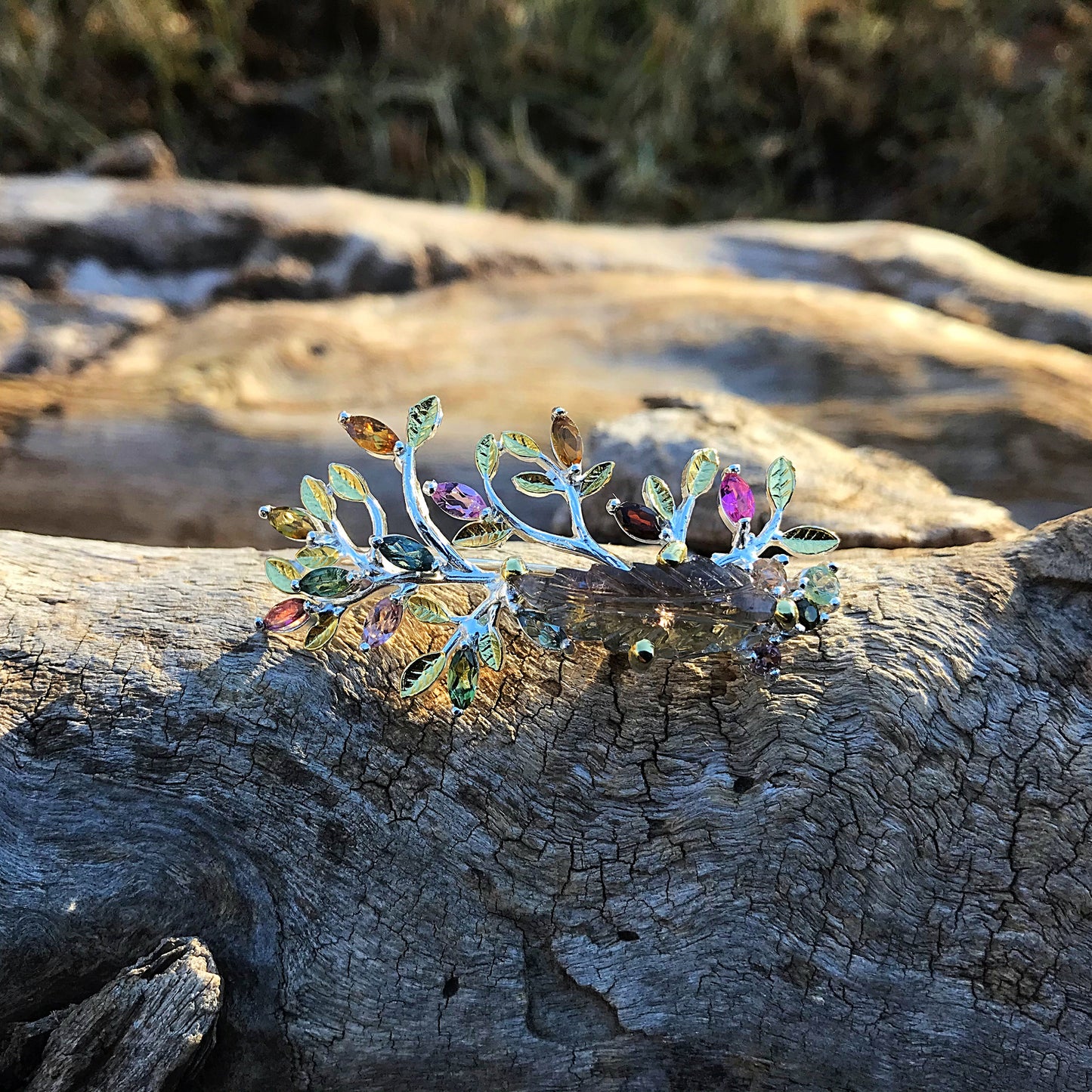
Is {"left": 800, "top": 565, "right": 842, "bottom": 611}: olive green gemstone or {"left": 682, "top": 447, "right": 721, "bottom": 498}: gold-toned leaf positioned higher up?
{"left": 682, "top": 447, "right": 721, "bottom": 498}: gold-toned leaf

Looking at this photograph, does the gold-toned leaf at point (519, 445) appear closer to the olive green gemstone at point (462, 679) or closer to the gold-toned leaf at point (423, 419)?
the gold-toned leaf at point (423, 419)

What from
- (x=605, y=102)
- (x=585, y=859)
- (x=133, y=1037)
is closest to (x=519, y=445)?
(x=585, y=859)

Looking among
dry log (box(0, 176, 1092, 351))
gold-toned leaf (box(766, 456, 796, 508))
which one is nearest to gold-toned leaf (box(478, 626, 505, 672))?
gold-toned leaf (box(766, 456, 796, 508))

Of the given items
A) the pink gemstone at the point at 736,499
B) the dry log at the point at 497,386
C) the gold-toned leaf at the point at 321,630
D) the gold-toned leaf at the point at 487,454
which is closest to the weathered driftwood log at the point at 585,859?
the gold-toned leaf at the point at 321,630

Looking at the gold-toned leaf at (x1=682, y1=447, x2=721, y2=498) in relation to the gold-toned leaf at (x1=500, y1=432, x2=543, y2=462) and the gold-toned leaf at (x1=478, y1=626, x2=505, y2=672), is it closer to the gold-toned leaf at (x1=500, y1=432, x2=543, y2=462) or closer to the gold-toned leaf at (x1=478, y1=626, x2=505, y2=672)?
the gold-toned leaf at (x1=500, y1=432, x2=543, y2=462)

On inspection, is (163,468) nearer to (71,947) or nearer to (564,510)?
(564,510)

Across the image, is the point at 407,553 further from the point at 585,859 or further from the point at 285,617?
the point at 585,859
